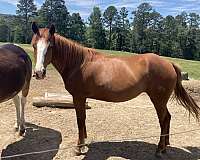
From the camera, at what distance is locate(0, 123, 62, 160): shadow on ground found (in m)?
5.32

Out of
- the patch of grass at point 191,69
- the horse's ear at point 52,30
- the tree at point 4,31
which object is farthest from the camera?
the tree at point 4,31

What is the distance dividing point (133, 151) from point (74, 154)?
92 centimetres

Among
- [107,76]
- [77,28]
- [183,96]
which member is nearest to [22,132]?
[107,76]

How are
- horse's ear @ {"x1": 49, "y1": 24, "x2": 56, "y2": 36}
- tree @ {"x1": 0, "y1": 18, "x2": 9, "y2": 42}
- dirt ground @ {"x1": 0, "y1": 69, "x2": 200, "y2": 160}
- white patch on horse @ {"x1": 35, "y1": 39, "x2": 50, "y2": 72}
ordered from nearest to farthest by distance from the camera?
white patch on horse @ {"x1": 35, "y1": 39, "x2": 50, "y2": 72} < horse's ear @ {"x1": 49, "y1": 24, "x2": 56, "y2": 36} < dirt ground @ {"x1": 0, "y1": 69, "x2": 200, "y2": 160} < tree @ {"x1": 0, "y1": 18, "x2": 9, "y2": 42}

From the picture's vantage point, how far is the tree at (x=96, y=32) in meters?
55.7

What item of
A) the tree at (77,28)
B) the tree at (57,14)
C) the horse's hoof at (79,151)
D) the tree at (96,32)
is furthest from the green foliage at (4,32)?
the horse's hoof at (79,151)

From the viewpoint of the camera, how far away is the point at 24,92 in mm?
6227

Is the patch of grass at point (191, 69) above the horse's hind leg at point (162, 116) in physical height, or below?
below

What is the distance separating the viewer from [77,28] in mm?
55188

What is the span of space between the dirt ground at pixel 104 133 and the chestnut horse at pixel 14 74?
19.0 inches

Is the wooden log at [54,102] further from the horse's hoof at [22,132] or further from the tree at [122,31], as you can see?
the tree at [122,31]

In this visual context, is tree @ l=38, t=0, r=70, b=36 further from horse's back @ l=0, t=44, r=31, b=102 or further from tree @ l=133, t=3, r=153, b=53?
horse's back @ l=0, t=44, r=31, b=102

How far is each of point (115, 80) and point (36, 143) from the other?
1692mm

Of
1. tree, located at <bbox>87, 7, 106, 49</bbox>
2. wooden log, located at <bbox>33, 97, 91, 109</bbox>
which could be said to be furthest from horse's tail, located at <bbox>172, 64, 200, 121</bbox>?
tree, located at <bbox>87, 7, 106, 49</bbox>
